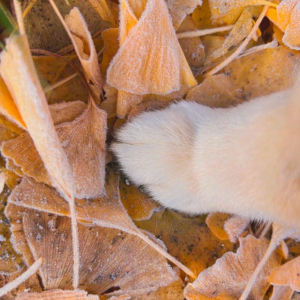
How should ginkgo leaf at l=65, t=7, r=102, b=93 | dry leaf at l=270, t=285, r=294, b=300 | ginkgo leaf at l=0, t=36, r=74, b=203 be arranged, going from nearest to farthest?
ginkgo leaf at l=0, t=36, r=74, b=203 < ginkgo leaf at l=65, t=7, r=102, b=93 < dry leaf at l=270, t=285, r=294, b=300

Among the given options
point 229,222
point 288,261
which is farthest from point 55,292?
point 288,261

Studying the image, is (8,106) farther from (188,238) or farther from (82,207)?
(188,238)

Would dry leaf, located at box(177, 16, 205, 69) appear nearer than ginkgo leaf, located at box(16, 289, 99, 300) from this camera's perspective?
No

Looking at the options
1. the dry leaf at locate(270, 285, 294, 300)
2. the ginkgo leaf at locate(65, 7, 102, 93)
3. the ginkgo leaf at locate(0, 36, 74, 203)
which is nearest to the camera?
the ginkgo leaf at locate(0, 36, 74, 203)

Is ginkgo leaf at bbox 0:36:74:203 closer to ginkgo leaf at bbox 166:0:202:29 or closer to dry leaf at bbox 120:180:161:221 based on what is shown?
dry leaf at bbox 120:180:161:221

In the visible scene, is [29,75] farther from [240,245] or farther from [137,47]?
[240,245]

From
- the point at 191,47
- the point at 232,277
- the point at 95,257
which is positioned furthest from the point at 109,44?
the point at 232,277

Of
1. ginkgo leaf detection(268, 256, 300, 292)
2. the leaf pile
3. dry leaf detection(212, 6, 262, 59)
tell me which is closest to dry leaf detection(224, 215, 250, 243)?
the leaf pile
